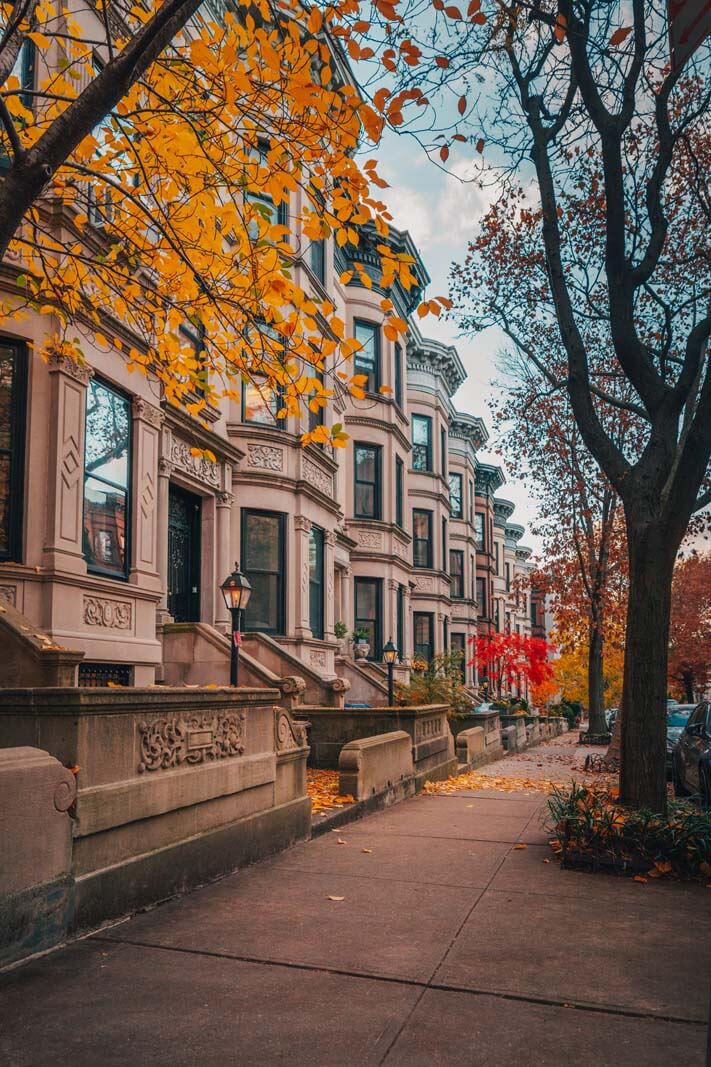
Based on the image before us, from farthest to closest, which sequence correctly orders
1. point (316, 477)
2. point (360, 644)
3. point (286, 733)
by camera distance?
point (360, 644)
point (316, 477)
point (286, 733)

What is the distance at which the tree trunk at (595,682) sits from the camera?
101 feet

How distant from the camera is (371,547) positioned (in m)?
27.6

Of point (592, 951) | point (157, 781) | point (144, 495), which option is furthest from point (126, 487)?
point (592, 951)

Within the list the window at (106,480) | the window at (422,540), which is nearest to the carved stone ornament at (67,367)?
the window at (106,480)

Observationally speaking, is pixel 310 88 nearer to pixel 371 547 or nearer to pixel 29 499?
pixel 29 499

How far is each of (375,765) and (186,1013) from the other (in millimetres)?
7412

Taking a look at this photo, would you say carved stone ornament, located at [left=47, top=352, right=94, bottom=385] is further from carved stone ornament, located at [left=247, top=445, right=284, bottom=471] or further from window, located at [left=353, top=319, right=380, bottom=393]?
window, located at [left=353, top=319, right=380, bottom=393]

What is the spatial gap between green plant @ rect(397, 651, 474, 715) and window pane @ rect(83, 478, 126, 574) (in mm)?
9582

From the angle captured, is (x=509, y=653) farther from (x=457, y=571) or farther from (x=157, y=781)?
(x=157, y=781)

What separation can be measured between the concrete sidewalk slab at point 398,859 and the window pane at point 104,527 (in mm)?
4833

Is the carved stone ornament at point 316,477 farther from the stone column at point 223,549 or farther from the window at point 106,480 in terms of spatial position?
the window at point 106,480

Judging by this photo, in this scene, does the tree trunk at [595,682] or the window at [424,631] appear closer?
the tree trunk at [595,682]

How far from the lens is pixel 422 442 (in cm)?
3591

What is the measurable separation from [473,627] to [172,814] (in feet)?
128
